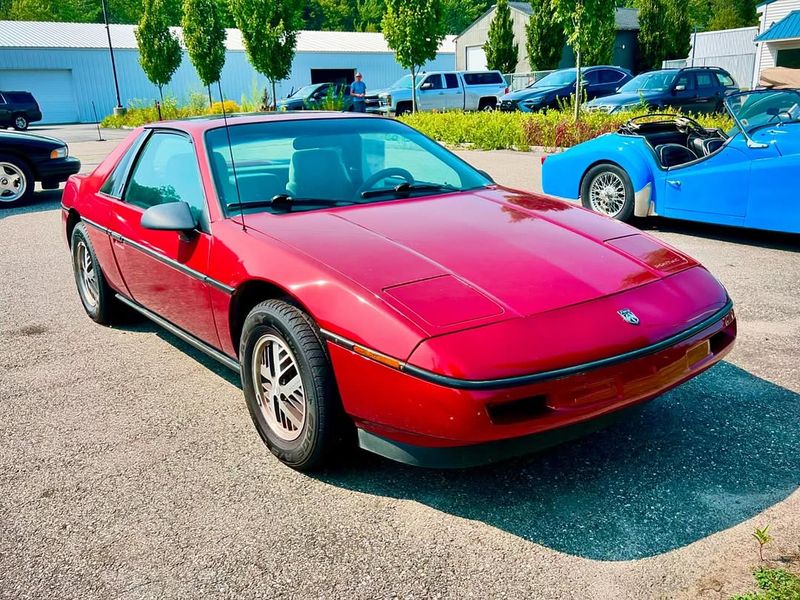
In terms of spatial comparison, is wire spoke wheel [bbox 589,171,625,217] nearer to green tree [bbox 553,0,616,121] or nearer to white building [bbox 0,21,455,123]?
green tree [bbox 553,0,616,121]

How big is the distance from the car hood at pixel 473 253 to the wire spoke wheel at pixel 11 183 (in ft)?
29.7

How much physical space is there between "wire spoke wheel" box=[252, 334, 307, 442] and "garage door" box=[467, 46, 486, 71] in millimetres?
44232

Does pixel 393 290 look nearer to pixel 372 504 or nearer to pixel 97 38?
pixel 372 504

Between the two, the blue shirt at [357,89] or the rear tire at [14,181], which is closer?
the rear tire at [14,181]

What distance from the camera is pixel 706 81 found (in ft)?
57.6

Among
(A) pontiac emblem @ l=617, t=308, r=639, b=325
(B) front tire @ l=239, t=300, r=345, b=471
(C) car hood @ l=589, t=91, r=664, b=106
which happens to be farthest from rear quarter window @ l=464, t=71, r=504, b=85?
(A) pontiac emblem @ l=617, t=308, r=639, b=325

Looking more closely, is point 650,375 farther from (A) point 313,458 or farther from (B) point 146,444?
(B) point 146,444

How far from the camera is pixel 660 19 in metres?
39.3

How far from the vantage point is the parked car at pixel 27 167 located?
10.6 meters

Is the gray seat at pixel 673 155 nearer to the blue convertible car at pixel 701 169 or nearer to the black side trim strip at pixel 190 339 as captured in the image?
the blue convertible car at pixel 701 169

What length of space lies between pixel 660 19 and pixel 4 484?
140 ft

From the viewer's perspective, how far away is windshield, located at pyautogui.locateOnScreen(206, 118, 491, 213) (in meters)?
3.57

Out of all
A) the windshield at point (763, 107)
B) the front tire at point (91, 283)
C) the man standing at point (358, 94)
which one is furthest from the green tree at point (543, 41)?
the front tire at point (91, 283)

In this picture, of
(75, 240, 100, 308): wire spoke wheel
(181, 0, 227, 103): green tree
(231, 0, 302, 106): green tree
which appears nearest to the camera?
(75, 240, 100, 308): wire spoke wheel
